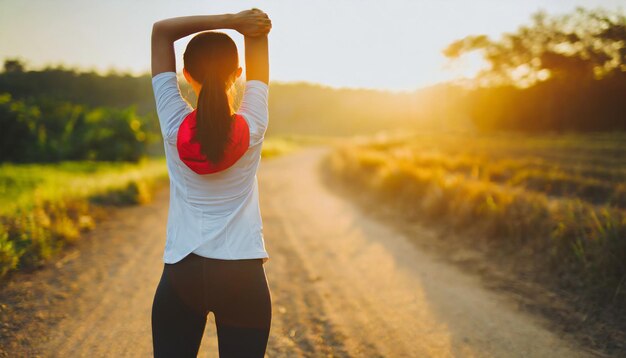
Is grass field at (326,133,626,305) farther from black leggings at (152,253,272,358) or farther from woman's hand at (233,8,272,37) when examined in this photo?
woman's hand at (233,8,272,37)

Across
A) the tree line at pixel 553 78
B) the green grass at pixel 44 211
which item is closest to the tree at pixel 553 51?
the tree line at pixel 553 78

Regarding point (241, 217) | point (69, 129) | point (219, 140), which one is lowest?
point (241, 217)

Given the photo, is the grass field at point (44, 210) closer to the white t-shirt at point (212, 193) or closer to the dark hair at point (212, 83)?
the white t-shirt at point (212, 193)

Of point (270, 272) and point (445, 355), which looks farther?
point (270, 272)

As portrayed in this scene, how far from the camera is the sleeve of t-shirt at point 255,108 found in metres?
1.46

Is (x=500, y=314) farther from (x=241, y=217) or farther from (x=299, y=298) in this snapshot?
(x=241, y=217)

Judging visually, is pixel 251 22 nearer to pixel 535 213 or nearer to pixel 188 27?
pixel 188 27

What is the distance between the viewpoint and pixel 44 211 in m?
6.50

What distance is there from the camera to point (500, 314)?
4.14m

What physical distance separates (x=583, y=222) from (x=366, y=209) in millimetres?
→ 5237

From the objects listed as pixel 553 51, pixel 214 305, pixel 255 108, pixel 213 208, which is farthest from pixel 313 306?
pixel 553 51

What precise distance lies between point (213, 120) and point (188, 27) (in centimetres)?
42

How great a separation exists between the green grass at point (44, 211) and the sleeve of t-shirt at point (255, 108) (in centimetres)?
427

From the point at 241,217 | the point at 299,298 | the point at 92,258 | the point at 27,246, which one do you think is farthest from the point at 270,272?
the point at 241,217
